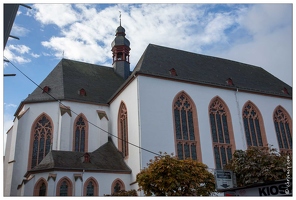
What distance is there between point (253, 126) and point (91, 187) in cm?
1150

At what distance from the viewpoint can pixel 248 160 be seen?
13.5 meters

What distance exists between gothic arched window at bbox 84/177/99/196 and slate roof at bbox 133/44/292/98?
6.71 metres

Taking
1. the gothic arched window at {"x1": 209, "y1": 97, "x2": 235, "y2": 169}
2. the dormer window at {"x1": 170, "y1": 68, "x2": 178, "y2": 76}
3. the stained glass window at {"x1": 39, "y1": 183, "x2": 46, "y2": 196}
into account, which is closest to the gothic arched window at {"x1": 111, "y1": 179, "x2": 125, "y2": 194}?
the stained glass window at {"x1": 39, "y1": 183, "x2": 46, "y2": 196}

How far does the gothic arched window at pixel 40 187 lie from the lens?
15.7 metres

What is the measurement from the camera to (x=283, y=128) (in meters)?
22.6

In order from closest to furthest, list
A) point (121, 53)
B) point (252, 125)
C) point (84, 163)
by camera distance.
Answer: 1. point (84, 163)
2. point (252, 125)
3. point (121, 53)

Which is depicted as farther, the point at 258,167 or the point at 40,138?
the point at 40,138

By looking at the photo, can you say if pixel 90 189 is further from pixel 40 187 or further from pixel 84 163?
pixel 40 187

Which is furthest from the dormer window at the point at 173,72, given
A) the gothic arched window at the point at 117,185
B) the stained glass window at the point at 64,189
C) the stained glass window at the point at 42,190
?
the stained glass window at the point at 42,190

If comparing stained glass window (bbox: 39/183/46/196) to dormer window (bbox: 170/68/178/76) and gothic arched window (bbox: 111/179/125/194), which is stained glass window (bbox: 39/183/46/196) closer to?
gothic arched window (bbox: 111/179/125/194)

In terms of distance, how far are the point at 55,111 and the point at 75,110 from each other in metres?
1.30

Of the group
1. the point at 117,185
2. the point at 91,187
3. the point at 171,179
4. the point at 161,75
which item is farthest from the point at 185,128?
the point at 171,179

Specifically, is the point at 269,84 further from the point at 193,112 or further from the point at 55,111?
the point at 55,111

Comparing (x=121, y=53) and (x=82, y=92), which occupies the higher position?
(x=121, y=53)
